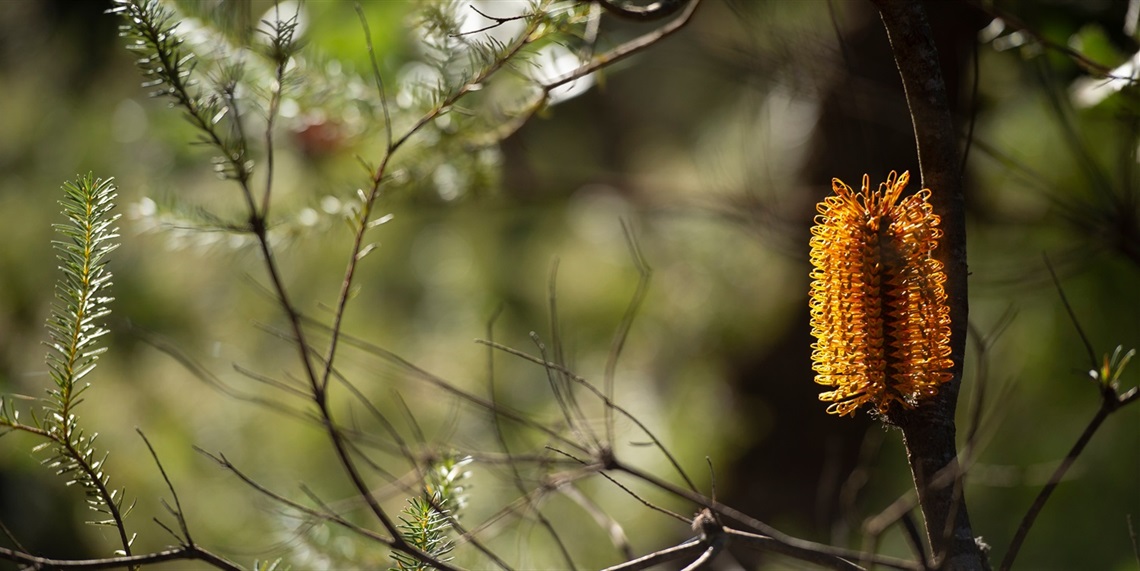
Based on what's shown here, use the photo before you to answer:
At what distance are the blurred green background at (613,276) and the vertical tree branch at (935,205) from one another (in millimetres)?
514

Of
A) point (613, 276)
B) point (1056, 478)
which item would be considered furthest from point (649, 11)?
point (613, 276)

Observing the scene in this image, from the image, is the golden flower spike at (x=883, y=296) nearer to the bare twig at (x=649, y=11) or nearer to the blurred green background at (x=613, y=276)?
the bare twig at (x=649, y=11)

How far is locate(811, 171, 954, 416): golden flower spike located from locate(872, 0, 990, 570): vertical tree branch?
22 mm

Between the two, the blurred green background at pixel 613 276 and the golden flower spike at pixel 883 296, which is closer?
the golden flower spike at pixel 883 296

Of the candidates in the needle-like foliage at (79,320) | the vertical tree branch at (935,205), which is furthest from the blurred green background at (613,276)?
the vertical tree branch at (935,205)

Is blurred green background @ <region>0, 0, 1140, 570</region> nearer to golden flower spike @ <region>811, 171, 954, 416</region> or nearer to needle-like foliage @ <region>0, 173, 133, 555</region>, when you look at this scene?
needle-like foliage @ <region>0, 173, 133, 555</region>

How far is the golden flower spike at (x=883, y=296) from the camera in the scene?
38 cm

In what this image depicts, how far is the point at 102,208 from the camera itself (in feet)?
1.52

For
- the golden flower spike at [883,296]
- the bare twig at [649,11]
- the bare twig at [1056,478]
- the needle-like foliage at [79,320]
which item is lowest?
the bare twig at [1056,478]

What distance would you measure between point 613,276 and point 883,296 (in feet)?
4.98

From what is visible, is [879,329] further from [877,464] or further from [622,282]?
[622,282]

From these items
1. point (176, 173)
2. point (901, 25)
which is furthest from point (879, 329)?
point (176, 173)

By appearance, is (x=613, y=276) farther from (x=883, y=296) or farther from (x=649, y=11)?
(x=883, y=296)

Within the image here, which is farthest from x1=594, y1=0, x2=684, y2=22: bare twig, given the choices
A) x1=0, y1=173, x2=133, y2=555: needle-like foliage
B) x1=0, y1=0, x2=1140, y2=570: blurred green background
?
x1=0, y1=0, x2=1140, y2=570: blurred green background
